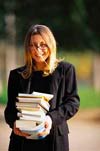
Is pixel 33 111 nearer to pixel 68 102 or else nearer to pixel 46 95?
pixel 46 95

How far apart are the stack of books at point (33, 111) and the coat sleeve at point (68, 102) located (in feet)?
0.33

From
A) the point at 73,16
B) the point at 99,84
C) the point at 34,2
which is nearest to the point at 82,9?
the point at 73,16

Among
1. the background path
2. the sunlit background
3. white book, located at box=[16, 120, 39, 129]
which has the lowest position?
the background path

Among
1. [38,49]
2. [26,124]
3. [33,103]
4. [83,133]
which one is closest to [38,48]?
[38,49]

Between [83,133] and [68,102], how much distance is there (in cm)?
721

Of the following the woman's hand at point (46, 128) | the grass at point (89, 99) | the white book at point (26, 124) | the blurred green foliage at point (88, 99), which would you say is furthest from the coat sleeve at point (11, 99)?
the grass at point (89, 99)

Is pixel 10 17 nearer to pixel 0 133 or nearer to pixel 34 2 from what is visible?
pixel 34 2

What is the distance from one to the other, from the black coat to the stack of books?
0.38ft

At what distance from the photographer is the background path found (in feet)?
29.0

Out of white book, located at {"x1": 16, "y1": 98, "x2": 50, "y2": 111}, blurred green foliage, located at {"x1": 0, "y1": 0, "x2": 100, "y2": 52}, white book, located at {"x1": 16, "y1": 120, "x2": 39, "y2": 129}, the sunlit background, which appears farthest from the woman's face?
blurred green foliage, located at {"x1": 0, "y1": 0, "x2": 100, "y2": 52}

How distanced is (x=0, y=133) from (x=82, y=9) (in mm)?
8952

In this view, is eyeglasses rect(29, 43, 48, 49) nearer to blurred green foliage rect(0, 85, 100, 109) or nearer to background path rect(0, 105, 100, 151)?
background path rect(0, 105, 100, 151)

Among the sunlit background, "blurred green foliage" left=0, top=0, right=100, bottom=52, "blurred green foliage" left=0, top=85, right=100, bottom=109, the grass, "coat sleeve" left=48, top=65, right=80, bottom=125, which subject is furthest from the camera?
"blurred green foliage" left=0, top=0, right=100, bottom=52

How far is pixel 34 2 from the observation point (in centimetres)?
1972
